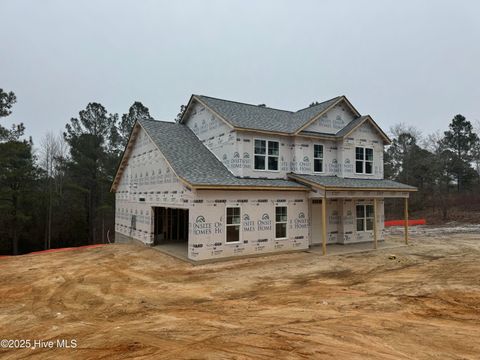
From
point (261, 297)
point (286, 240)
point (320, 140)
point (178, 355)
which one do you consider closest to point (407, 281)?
point (261, 297)

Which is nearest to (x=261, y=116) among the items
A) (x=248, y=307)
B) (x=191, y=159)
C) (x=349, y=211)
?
(x=191, y=159)

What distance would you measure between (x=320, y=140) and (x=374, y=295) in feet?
37.8

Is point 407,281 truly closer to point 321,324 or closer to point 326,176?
point 321,324

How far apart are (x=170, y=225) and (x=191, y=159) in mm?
6255

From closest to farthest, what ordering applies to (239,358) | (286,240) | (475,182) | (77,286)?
1. (239,358)
2. (77,286)
3. (286,240)
4. (475,182)

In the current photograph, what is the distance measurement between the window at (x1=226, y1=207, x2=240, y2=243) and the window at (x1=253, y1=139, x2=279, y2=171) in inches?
131

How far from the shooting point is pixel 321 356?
5.34m

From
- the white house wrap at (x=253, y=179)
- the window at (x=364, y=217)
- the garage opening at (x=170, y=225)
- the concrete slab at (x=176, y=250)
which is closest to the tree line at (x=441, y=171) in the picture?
the window at (x=364, y=217)

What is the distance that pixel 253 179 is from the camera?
1670cm

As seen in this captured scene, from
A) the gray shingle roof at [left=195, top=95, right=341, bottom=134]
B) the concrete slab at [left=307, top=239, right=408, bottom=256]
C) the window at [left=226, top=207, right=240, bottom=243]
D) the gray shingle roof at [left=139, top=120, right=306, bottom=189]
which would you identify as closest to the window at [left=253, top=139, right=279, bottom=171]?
the gray shingle roof at [left=195, top=95, right=341, bottom=134]

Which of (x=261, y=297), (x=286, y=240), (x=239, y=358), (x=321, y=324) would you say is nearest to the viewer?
(x=239, y=358)

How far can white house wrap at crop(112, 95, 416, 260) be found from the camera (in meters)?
14.8

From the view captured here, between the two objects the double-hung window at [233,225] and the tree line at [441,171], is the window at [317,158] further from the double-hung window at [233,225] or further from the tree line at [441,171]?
the tree line at [441,171]

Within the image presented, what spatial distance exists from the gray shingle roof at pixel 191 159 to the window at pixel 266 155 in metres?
0.94
